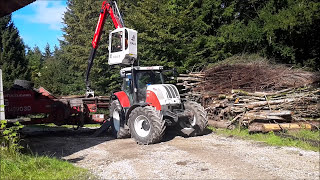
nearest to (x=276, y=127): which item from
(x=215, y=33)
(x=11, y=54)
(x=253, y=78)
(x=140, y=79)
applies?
(x=253, y=78)

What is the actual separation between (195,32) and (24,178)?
1538cm

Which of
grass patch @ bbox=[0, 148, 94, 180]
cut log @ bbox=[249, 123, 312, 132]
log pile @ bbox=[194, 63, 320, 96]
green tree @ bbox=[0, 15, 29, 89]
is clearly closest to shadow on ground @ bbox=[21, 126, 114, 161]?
grass patch @ bbox=[0, 148, 94, 180]

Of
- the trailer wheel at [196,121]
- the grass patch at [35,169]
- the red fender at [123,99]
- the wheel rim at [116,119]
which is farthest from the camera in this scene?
the wheel rim at [116,119]

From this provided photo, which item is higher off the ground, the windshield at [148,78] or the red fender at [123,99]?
the windshield at [148,78]

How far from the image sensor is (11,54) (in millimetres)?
30422

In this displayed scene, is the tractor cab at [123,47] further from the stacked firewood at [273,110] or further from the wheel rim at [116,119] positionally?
the stacked firewood at [273,110]

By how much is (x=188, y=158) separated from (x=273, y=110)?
4862 mm

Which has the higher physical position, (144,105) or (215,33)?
(215,33)

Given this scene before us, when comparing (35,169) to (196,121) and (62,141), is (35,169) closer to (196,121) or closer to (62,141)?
(62,141)

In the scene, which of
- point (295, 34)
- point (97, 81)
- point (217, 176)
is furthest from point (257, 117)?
point (97, 81)

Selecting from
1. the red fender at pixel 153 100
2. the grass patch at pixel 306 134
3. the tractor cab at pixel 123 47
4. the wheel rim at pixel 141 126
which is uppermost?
the tractor cab at pixel 123 47

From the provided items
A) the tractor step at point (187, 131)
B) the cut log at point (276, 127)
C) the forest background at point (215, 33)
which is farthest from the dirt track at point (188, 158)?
the forest background at point (215, 33)

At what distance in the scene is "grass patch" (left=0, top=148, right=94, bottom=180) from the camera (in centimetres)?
540

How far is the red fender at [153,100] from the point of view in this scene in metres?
9.68
